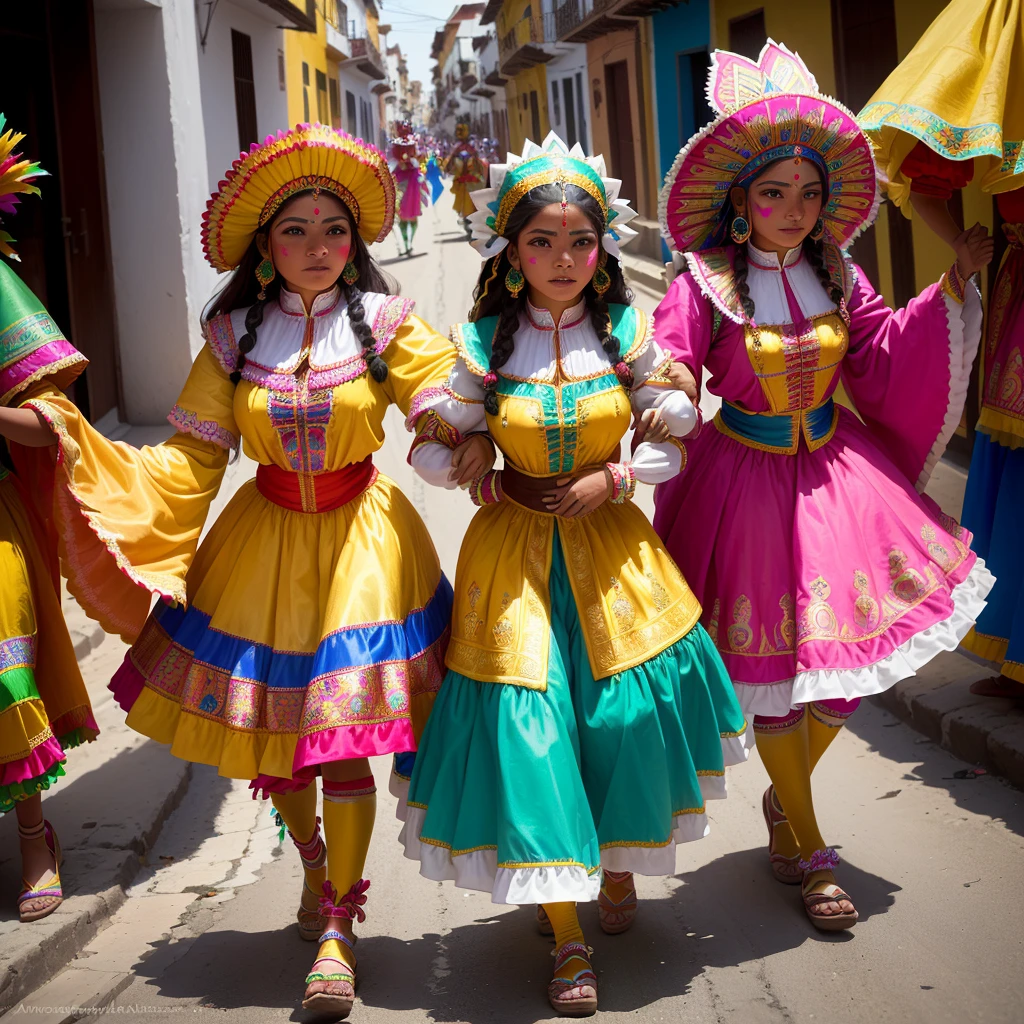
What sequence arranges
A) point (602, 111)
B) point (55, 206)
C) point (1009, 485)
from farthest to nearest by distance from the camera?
point (602, 111) < point (55, 206) < point (1009, 485)

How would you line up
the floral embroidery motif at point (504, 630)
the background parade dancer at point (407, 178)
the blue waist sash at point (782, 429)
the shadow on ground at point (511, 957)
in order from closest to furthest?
the floral embroidery motif at point (504, 630) < the shadow on ground at point (511, 957) < the blue waist sash at point (782, 429) < the background parade dancer at point (407, 178)

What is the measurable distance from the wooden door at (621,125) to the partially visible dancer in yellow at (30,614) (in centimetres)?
1800

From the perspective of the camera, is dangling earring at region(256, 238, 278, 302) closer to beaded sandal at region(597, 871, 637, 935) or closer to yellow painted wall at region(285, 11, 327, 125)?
beaded sandal at region(597, 871, 637, 935)

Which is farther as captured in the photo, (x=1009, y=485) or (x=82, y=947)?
(x=1009, y=485)

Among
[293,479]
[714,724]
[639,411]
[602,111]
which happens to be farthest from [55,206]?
[602,111]

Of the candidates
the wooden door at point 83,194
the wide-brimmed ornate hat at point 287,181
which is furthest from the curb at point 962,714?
the wooden door at point 83,194

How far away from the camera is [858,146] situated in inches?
135

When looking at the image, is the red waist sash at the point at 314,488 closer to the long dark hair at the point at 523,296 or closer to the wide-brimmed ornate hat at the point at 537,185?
the long dark hair at the point at 523,296

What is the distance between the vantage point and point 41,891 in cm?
361

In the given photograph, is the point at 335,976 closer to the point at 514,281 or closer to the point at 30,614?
the point at 30,614

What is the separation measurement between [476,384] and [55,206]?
5427 millimetres

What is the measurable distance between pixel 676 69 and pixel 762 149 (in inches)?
555

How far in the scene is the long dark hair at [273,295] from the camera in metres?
3.40

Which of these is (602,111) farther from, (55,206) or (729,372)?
(729,372)
